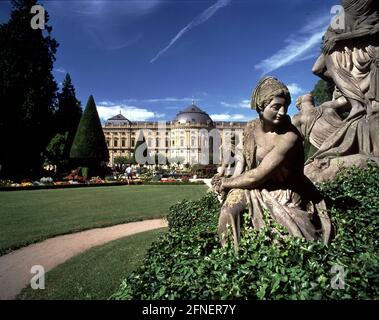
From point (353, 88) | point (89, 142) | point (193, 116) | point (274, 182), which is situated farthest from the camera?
point (193, 116)

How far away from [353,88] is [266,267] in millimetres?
4936

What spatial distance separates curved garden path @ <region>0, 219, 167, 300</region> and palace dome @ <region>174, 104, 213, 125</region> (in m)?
63.6

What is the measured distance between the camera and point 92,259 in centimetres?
458

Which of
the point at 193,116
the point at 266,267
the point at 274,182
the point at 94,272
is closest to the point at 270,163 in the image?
the point at 274,182

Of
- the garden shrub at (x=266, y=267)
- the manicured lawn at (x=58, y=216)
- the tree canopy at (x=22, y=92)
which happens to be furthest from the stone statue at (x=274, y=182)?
the tree canopy at (x=22, y=92)

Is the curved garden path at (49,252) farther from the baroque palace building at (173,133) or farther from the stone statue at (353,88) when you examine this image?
the baroque palace building at (173,133)

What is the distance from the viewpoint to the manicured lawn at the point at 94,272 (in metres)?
3.34

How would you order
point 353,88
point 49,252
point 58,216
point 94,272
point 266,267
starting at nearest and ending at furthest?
1. point 266,267
2. point 94,272
3. point 49,252
4. point 353,88
5. point 58,216

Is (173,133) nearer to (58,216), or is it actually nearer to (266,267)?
(58,216)

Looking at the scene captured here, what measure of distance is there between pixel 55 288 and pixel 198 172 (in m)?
26.0

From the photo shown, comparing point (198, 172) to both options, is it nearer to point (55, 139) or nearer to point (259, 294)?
point (55, 139)

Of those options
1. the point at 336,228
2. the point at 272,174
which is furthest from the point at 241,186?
the point at 336,228

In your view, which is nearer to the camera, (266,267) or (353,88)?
(266,267)

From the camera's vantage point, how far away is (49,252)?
16.0 feet
